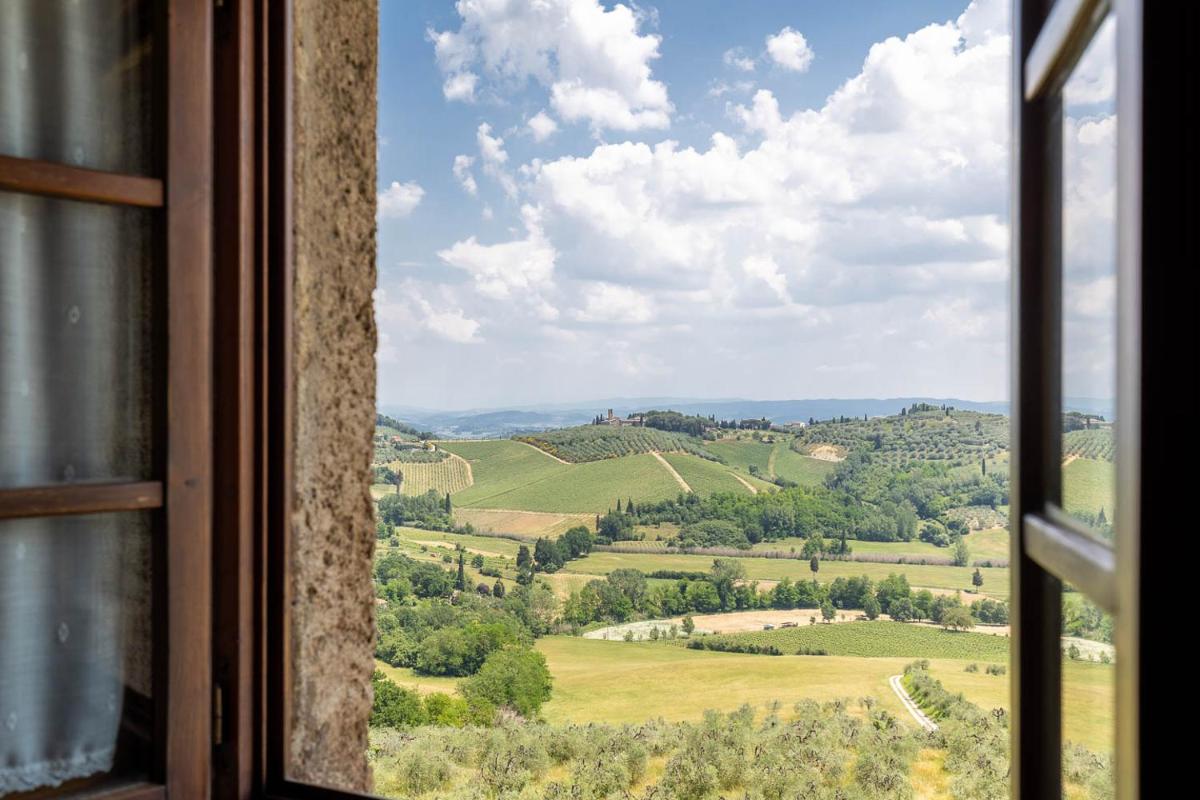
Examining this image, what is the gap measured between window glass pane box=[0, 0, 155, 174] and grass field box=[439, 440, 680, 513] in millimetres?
4261

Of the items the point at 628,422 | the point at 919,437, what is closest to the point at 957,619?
the point at 919,437

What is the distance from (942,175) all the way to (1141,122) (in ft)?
16.1

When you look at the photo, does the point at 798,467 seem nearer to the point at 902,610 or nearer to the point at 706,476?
the point at 706,476

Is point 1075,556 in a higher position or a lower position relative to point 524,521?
higher

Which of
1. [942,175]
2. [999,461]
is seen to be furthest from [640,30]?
[999,461]

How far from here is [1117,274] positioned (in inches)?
19.8

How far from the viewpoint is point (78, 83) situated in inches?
41.8

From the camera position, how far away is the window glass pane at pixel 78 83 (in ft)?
3.36

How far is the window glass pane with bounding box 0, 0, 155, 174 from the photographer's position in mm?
1023

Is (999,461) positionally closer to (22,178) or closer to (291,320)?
A: (291,320)

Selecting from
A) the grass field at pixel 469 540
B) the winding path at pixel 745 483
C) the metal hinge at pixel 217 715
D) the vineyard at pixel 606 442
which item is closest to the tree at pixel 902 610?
the winding path at pixel 745 483

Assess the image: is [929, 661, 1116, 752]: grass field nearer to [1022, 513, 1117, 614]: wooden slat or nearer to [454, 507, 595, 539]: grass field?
[1022, 513, 1117, 614]: wooden slat

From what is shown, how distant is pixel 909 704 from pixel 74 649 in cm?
380

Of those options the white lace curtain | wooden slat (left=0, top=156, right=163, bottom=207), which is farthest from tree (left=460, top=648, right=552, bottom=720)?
wooden slat (left=0, top=156, right=163, bottom=207)
